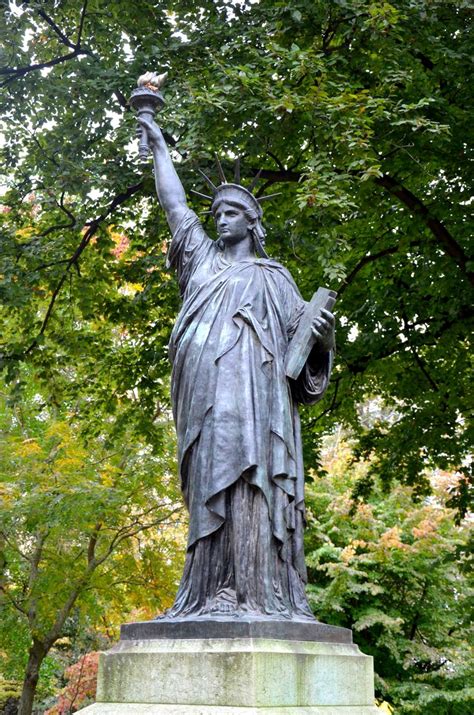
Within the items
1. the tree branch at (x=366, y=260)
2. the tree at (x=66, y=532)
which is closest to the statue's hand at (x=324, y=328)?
the tree branch at (x=366, y=260)

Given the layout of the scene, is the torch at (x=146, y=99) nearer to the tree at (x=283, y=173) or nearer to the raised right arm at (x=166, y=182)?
the raised right arm at (x=166, y=182)

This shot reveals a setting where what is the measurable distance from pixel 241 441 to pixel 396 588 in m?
14.9

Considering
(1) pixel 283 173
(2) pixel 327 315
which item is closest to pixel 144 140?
(2) pixel 327 315

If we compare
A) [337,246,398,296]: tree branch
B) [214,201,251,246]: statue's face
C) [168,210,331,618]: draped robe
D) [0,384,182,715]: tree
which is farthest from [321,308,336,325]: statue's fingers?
[0,384,182,715]: tree

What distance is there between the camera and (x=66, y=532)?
1587cm

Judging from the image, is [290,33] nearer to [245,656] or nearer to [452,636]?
[245,656]

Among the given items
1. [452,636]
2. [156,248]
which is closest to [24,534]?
[156,248]

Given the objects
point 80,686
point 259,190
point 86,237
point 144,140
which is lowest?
point 80,686

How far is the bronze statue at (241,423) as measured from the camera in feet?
15.8

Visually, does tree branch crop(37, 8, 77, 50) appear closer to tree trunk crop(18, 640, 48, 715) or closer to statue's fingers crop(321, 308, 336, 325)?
statue's fingers crop(321, 308, 336, 325)

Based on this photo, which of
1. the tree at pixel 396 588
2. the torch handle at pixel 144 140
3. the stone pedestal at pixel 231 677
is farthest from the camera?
the tree at pixel 396 588

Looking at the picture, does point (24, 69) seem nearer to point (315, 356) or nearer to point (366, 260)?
point (366, 260)

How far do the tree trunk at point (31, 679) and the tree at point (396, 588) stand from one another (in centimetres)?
557

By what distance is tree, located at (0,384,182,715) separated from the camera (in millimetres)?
13898
